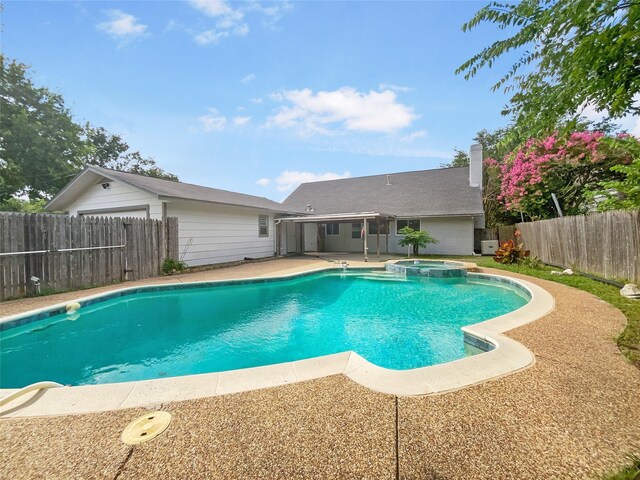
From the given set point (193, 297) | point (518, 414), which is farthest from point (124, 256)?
A: point (518, 414)

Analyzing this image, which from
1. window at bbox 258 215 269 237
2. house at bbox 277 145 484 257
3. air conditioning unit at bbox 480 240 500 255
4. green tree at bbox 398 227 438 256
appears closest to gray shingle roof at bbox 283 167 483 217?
house at bbox 277 145 484 257

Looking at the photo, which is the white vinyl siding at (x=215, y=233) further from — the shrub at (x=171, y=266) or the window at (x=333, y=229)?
the window at (x=333, y=229)

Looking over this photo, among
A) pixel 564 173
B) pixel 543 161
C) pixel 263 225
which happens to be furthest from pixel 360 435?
pixel 564 173

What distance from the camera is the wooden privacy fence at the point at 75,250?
644 centimetres

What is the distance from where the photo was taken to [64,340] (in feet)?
16.0

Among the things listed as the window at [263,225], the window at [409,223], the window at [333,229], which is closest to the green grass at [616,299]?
the window at [409,223]

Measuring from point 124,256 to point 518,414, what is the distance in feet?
33.2

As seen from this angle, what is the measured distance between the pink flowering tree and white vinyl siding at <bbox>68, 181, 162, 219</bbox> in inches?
576

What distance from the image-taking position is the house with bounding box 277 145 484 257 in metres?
15.5

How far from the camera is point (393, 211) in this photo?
17.0 m

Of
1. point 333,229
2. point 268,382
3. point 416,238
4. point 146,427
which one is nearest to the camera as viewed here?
point 146,427

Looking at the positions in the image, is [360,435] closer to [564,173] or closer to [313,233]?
[564,173]

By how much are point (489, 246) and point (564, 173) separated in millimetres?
4781

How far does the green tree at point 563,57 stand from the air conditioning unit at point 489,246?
14276 millimetres
